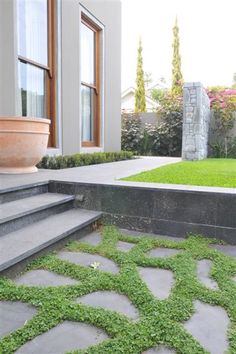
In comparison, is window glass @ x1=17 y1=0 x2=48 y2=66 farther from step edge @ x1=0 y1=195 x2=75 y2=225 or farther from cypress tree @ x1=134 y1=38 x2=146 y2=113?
cypress tree @ x1=134 y1=38 x2=146 y2=113

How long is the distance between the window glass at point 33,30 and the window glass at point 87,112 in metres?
1.47

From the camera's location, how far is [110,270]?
2031 millimetres

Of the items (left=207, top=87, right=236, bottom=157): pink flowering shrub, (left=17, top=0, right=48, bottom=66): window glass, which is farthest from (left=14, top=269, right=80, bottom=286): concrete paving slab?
(left=207, top=87, right=236, bottom=157): pink flowering shrub

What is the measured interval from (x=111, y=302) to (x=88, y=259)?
583 millimetres

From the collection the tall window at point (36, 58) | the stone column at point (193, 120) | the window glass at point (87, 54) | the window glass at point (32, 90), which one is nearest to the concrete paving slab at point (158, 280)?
the tall window at point (36, 58)

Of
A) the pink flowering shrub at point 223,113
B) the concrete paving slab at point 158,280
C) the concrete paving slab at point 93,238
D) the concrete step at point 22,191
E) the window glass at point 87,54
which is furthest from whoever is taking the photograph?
the pink flowering shrub at point 223,113

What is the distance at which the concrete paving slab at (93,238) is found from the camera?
2.55 meters

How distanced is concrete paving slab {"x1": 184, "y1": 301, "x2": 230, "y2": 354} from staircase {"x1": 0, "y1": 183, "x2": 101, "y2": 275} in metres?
1.03

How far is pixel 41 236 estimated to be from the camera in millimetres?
2258

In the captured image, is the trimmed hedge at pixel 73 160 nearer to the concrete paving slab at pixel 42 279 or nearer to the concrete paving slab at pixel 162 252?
the concrete paving slab at pixel 162 252

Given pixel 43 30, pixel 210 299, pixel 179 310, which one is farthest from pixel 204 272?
pixel 43 30

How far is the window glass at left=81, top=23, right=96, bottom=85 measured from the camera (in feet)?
21.4

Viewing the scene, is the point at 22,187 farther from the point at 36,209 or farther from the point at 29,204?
the point at 36,209

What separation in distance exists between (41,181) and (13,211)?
2.49ft
